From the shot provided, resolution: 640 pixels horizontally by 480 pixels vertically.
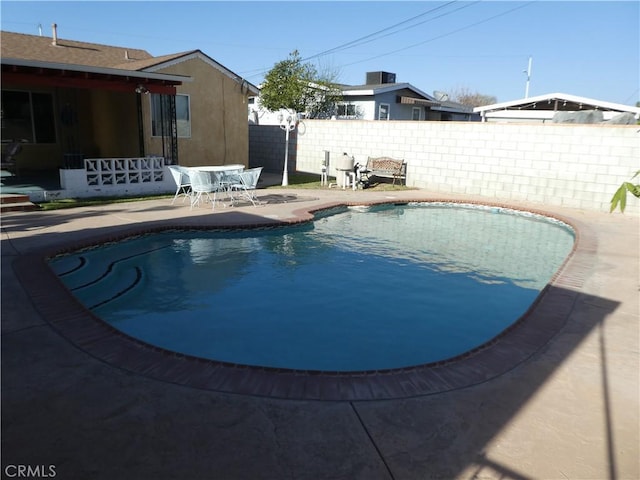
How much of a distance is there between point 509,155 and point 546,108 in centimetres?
1067

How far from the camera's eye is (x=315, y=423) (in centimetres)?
325

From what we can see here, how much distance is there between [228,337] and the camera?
5383 mm

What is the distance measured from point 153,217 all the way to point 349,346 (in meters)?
6.79

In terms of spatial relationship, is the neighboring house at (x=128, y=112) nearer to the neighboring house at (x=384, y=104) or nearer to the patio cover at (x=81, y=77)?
the patio cover at (x=81, y=77)

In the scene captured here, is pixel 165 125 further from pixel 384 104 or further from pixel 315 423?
pixel 384 104

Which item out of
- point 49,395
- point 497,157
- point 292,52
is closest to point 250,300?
point 49,395

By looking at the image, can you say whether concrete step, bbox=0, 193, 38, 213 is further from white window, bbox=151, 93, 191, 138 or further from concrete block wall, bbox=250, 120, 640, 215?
concrete block wall, bbox=250, 120, 640, 215

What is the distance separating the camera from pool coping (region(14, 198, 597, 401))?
12.1 feet

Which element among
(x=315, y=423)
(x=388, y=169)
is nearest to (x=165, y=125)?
(x=388, y=169)

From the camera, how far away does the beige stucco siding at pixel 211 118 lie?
15.6m

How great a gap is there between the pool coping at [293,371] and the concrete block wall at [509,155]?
8697 mm

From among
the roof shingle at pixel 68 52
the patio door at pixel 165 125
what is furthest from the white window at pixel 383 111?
the patio door at pixel 165 125

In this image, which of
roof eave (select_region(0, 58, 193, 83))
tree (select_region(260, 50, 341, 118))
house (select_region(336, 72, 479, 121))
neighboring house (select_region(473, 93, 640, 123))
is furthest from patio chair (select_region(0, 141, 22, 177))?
neighboring house (select_region(473, 93, 640, 123))

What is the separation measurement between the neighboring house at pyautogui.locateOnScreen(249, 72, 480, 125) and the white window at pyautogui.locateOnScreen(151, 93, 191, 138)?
1137 centimetres
